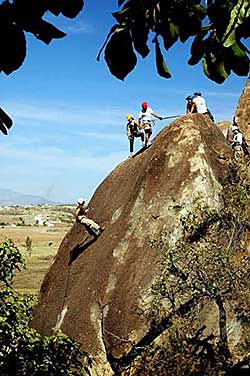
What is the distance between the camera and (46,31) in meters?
2.01

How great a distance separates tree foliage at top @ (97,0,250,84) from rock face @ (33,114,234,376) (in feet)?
38.4

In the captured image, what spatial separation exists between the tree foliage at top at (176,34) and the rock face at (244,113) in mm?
18100

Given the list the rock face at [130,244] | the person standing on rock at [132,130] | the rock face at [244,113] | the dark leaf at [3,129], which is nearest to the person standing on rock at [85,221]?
the rock face at [130,244]

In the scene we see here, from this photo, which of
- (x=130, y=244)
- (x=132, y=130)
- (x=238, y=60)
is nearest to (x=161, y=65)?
(x=238, y=60)

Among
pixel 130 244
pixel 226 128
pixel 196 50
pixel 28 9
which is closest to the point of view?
pixel 28 9

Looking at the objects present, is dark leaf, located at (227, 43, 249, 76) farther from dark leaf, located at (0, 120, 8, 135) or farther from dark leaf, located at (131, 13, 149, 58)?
dark leaf, located at (0, 120, 8, 135)

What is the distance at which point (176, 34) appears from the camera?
87.9 inches

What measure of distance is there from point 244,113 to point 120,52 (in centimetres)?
1944

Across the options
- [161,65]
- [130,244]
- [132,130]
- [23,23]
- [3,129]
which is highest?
[132,130]

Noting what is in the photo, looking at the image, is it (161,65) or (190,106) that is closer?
(161,65)

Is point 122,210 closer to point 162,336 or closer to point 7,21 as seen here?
point 162,336

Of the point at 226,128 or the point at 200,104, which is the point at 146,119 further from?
the point at 226,128

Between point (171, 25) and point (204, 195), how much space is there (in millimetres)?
12258

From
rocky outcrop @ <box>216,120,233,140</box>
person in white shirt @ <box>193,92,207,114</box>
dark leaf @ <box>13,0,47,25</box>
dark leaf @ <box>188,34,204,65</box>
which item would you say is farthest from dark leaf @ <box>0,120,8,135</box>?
rocky outcrop @ <box>216,120,233,140</box>
